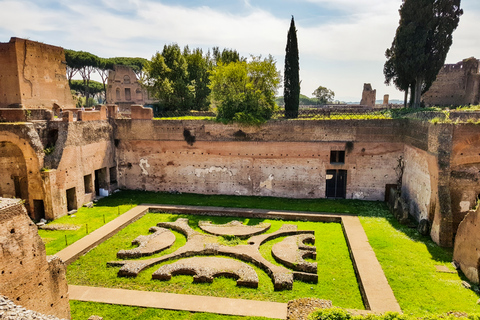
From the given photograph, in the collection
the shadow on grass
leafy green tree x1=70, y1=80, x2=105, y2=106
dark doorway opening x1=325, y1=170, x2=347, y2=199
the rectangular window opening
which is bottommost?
the shadow on grass

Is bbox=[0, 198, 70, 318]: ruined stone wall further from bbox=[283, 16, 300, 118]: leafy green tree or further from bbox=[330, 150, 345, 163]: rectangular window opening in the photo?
bbox=[283, 16, 300, 118]: leafy green tree

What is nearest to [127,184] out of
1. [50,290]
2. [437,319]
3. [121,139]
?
[121,139]

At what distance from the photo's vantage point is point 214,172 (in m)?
19.1

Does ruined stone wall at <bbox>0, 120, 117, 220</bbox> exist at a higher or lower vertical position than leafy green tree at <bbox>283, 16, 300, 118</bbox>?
lower

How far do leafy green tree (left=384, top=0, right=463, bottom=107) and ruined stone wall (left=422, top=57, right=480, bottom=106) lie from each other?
23.3ft

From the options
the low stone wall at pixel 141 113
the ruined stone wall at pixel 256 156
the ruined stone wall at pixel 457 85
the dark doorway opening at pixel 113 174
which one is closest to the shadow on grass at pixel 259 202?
the ruined stone wall at pixel 256 156

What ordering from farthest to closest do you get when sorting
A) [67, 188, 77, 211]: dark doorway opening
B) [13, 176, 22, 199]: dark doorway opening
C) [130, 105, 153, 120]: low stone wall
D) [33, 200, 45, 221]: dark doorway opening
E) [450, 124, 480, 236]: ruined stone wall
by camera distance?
[130, 105, 153, 120]: low stone wall
[67, 188, 77, 211]: dark doorway opening
[13, 176, 22, 199]: dark doorway opening
[33, 200, 45, 221]: dark doorway opening
[450, 124, 480, 236]: ruined stone wall

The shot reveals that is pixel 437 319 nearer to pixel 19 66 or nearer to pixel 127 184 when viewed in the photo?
pixel 127 184

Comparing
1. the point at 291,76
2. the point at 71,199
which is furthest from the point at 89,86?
the point at 291,76

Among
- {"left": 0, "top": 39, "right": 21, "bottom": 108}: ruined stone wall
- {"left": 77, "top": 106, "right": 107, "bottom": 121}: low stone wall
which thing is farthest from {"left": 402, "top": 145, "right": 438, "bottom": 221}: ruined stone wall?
{"left": 0, "top": 39, "right": 21, "bottom": 108}: ruined stone wall

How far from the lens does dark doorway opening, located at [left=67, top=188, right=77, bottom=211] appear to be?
1659 centimetres

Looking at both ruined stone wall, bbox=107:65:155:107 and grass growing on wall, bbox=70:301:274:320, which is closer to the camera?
grass growing on wall, bbox=70:301:274:320

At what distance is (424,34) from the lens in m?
19.8

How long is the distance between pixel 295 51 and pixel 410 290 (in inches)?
589
